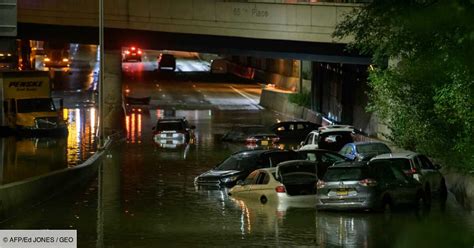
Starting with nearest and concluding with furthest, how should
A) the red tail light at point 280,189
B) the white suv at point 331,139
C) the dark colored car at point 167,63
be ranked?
1. the red tail light at point 280,189
2. the white suv at point 331,139
3. the dark colored car at point 167,63

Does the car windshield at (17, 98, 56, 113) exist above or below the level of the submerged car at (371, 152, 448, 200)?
above

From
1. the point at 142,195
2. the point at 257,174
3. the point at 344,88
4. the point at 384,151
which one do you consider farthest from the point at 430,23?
the point at 344,88

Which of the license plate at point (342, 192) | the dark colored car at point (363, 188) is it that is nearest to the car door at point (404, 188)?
the dark colored car at point (363, 188)

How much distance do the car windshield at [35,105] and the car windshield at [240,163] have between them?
22784 mm

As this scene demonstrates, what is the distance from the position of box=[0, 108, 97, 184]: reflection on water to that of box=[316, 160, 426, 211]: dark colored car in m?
12.5

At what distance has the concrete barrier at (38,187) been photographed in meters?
22.5

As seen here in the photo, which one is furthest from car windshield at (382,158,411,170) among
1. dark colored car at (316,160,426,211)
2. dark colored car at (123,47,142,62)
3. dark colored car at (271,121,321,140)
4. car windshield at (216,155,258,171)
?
dark colored car at (123,47,142,62)

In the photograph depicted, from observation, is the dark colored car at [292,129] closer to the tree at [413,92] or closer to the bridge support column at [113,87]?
the bridge support column at [113,87]

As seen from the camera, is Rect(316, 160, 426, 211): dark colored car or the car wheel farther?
the car wheel

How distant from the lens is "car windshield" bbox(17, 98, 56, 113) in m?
52.7

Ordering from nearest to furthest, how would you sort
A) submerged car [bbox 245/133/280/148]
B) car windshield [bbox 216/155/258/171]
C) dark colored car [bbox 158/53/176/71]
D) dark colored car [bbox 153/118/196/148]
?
car windshield [bbox 216/155/258/171]
submerged car [bbox 245/133/280/148]
dark colored car [bbox 153/118/196/148]
dark colored car [bbox 158/53/176/71]

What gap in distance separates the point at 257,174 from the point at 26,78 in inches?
1102

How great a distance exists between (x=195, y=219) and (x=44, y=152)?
76.8ft

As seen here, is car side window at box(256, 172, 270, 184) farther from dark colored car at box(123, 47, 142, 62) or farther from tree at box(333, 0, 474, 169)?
dark colored car at box(123, 47, 142, 62)
